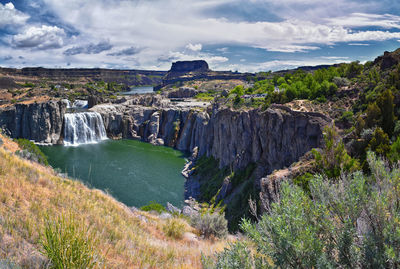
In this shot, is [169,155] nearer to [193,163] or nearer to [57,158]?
[193,163]

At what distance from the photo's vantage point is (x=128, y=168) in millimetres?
43719

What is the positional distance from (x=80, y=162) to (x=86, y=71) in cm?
17770

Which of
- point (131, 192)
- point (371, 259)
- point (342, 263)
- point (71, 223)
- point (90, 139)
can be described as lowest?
point (131, 192)

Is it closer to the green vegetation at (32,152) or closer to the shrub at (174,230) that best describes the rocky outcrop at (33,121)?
the green vegetation at (32,152)

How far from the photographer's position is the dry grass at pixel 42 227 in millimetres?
4836

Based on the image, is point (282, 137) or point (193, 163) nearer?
point (282, 137)

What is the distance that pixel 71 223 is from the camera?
4.22 m

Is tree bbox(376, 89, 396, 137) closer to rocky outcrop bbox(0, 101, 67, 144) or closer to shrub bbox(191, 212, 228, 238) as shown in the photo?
shrub bbox(191, 212, 228, 238)

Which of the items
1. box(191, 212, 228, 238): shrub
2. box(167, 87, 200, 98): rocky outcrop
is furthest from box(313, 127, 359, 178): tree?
box(167, 87, 200, 98): rocky outcrop

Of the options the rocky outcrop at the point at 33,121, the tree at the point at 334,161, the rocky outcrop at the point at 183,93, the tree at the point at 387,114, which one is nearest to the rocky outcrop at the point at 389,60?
the tree at the point at 387,114

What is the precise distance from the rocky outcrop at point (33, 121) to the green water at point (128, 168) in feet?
17.1

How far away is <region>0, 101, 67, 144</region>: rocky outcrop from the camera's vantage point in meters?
56.6

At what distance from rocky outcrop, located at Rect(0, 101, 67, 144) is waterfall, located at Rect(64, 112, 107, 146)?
7.99 ft

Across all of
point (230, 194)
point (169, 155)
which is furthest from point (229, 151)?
point (169, 155)
